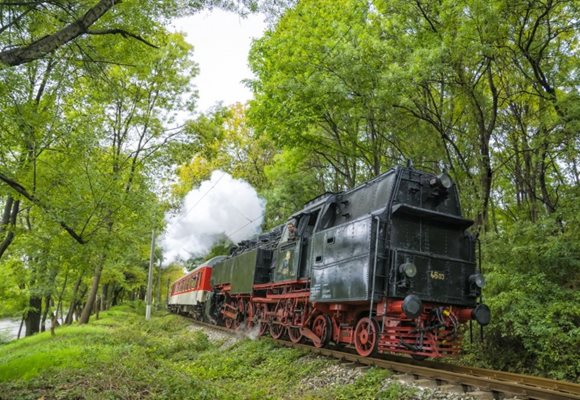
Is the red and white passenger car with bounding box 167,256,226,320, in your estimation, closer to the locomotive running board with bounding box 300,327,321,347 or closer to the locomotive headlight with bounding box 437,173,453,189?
the locomotive running board with bounding box 300,327,321,347

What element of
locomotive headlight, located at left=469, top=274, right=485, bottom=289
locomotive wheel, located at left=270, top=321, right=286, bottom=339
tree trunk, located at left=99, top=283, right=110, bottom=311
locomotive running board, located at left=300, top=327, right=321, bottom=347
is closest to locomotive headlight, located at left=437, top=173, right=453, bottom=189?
locomotive headlight, located at left=469, top=274, right=485, bottom=289

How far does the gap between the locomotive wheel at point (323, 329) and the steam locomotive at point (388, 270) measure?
21 mm

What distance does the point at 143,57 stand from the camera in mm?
8781

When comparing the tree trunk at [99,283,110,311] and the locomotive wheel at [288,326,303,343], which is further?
the tree trunk at [99,283,110,311]

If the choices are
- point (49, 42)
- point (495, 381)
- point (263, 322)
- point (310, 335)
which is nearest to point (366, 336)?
point (310, 335)

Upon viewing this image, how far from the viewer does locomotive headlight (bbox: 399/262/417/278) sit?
283 inches

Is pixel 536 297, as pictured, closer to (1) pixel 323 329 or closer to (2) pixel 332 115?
(1) pixel 323 329

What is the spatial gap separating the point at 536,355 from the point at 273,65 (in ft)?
37.7

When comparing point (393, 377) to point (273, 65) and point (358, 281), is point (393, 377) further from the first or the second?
point (273, 65)

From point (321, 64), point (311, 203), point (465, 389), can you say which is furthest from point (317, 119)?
point (465, 389)

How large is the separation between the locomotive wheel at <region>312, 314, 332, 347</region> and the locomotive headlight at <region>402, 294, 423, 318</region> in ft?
8.82

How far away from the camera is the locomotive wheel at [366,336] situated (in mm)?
7312

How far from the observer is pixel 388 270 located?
7.46 m

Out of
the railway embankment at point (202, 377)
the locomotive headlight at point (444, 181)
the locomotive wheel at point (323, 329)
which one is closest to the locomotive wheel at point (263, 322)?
the railway embankment at point (202, 377)
